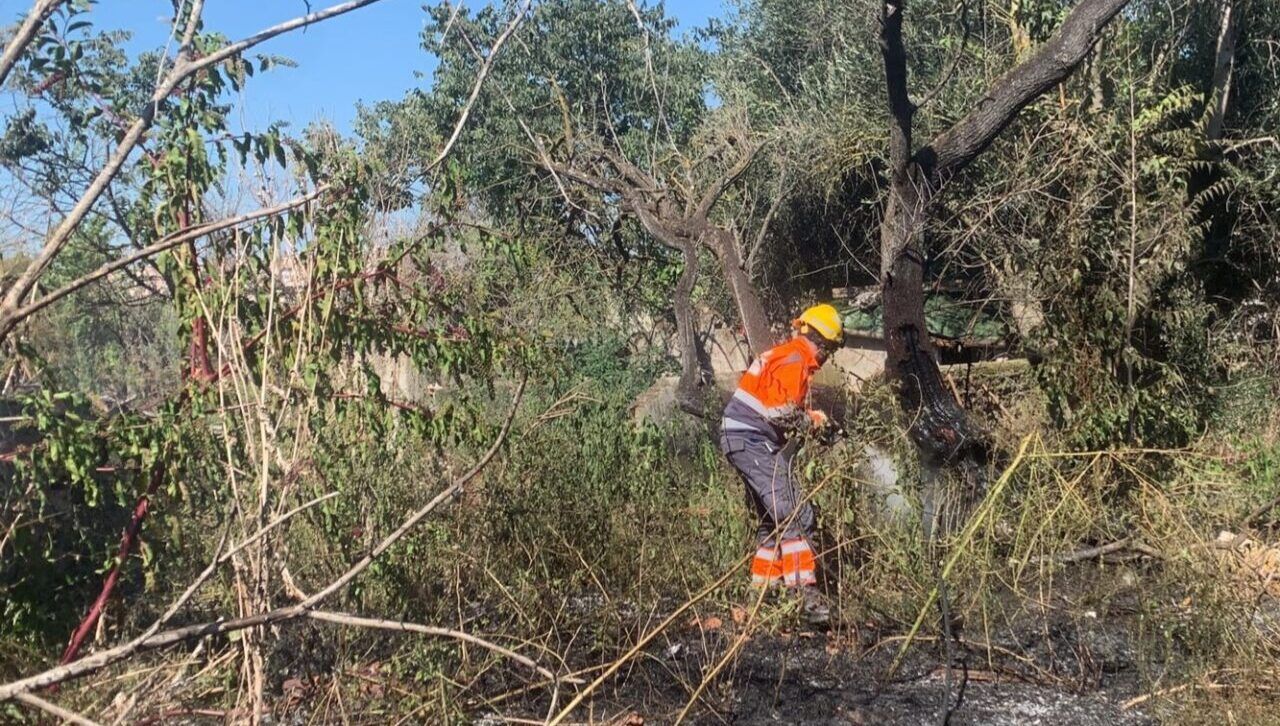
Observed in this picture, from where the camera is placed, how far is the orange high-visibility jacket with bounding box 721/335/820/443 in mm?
5438

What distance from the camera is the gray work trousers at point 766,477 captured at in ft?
16.9

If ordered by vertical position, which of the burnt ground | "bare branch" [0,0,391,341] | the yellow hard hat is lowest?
the burnt ground

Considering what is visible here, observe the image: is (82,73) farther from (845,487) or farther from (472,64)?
(472,64)

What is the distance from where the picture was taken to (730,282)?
341 inches

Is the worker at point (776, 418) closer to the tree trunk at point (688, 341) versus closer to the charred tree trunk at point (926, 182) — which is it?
the charred tree trunk at point (926, 182)

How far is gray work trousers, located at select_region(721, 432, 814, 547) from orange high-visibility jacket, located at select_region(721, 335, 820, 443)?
53 mm

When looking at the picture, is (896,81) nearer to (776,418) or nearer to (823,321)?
(823,321)

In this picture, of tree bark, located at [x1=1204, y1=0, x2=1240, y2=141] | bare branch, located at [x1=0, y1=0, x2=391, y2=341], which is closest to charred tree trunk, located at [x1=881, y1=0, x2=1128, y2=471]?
tree bark, located at [x1=1204, y1=0, x2=1240, y2=141]

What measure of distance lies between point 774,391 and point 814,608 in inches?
43.4

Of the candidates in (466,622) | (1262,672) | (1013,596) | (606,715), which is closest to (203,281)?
(466,622)

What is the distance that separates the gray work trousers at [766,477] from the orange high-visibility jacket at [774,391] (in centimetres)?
5

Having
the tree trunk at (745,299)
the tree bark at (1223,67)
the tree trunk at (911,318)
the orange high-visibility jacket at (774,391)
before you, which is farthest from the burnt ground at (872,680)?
the tree bark at (1223,67)

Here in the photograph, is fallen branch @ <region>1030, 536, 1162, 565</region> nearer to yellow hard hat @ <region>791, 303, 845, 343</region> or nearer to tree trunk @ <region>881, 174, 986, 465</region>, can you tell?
tree trunk @ <region>881, 174, 986, 465</region>

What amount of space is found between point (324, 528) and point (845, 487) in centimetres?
230
